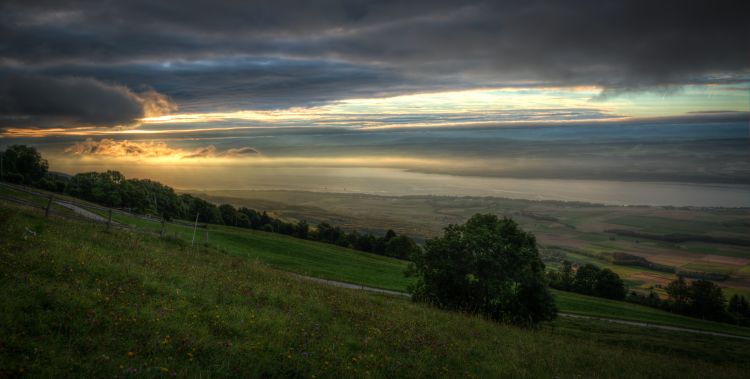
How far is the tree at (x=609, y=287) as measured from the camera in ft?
257

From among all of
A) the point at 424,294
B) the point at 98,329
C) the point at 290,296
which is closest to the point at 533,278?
the point at 424,294

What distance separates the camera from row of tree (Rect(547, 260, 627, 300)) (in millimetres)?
78625

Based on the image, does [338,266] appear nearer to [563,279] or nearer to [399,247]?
[399,247]

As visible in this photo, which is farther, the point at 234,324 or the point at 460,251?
the point at 460,251

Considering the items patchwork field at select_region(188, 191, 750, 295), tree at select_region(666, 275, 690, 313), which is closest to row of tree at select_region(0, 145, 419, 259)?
patchwork field at select_region(188, 191, 750, 295)

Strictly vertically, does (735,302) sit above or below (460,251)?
below

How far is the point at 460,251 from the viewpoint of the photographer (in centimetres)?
2706

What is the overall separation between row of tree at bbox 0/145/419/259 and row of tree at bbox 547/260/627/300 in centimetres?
3172

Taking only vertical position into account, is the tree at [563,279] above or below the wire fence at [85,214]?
below

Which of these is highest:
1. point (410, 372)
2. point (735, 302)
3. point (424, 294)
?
point (410, 372)

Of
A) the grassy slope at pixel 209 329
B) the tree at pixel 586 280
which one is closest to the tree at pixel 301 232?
the tree at pixel 586 280

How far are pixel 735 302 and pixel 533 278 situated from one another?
80181 mm

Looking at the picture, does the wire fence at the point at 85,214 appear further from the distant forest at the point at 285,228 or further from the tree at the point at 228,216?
the tree at the point at 228,216

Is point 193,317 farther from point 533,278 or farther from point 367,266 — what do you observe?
point 367,266
